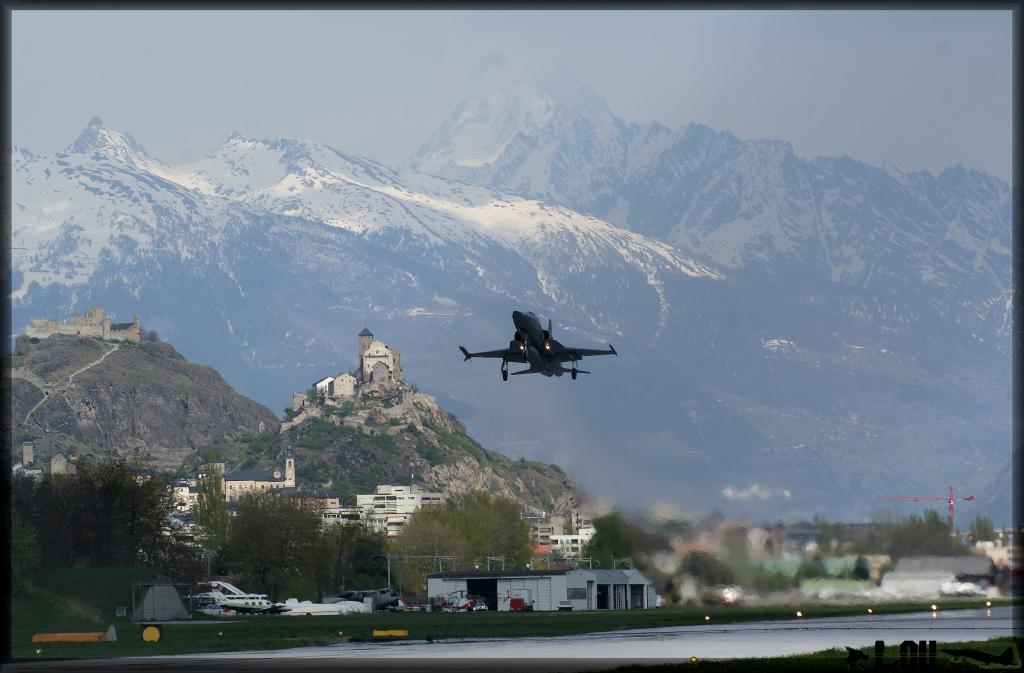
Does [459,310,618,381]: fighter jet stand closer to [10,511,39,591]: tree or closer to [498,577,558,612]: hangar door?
[10,511,39,591]: tree

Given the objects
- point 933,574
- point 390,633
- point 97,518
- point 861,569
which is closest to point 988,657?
point 933,574

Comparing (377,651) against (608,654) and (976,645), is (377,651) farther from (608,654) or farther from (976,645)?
(976,645)

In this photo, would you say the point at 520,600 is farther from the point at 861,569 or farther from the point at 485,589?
the point at 861,569

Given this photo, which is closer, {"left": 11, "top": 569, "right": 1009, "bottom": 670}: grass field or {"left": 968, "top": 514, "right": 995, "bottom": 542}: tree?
{"left": 11, "top": 569, "right": 1009, "bottom": 670}: grass field

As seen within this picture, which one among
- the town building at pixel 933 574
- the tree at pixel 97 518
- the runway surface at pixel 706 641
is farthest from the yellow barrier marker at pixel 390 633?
the tree at pixel 97 518

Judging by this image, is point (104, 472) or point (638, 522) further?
point (104, 472)

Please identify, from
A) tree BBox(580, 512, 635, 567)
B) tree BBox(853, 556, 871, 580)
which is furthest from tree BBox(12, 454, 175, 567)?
tree BBox(853, 556, 871, 580)

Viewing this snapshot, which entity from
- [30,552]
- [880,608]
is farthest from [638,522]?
[30,552]
